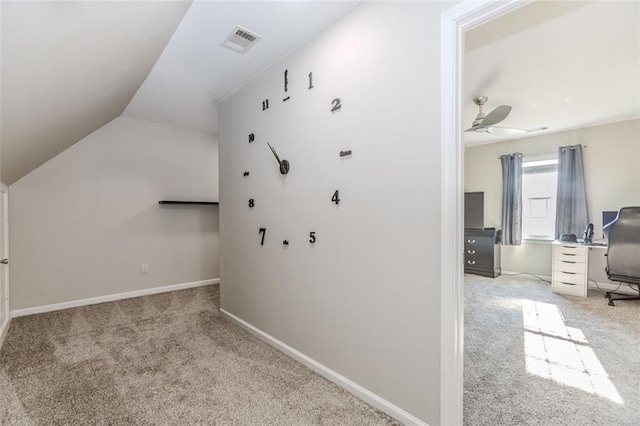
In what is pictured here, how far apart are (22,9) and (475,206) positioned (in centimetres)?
571

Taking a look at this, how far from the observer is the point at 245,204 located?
2783mm

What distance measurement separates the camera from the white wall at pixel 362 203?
1.44 metres

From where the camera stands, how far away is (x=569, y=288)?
388cm

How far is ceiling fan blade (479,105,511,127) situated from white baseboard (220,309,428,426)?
277cm

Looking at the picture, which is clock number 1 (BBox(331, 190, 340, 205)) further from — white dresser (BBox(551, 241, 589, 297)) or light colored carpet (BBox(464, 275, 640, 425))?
white dresser (BBox(551, 241, 589, 297))

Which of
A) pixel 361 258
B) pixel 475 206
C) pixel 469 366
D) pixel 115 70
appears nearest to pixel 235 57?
pixel 115 70

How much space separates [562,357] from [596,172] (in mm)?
3443

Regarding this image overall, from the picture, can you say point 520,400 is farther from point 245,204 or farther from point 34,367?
point 34,367

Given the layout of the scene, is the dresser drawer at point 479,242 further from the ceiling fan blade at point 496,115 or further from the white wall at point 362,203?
the white wall at point 362,203

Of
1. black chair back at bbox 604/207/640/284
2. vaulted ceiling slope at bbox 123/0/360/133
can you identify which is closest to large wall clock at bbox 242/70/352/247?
vaulted ceiling slope at bbox 123/0/360/133

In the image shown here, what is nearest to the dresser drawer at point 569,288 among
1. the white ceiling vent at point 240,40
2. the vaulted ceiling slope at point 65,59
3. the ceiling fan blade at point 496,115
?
the ceiling fan blade at point 496,115

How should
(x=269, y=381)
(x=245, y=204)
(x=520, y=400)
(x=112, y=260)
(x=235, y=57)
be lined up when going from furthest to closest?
1. (x=112, y=260)
2. (x=245, y=204)
3. (x=235, y=57)
4. (x=269, y=381)
5. (x=520, y=400)

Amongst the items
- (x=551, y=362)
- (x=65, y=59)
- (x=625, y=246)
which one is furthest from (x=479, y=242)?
(x=65, y=59)

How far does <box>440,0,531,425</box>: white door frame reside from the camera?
1323 mm
